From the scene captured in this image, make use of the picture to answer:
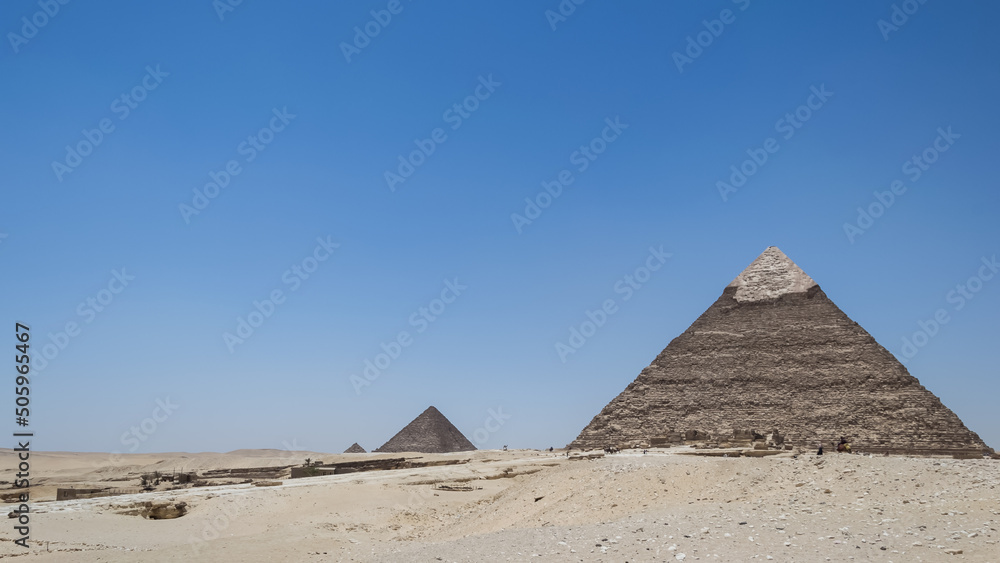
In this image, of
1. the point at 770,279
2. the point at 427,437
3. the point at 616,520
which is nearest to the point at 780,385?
the point at 770,279

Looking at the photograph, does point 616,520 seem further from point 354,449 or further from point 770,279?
point 354,449

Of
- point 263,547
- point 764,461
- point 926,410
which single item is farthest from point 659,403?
point 263,547

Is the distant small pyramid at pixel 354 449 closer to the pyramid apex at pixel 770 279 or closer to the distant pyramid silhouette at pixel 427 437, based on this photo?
the distant pyramid silhouette at pixel 427 437

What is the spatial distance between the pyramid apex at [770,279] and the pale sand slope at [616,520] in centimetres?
4269

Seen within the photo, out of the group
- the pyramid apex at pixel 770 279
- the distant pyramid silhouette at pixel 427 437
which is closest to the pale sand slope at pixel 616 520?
the pyramid apex at pixel 770 279

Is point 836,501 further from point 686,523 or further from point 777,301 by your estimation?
point 777,301

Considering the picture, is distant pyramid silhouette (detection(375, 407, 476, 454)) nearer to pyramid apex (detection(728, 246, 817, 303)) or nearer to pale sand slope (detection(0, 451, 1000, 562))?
pyramid apex (detection(728, 246, 817, 303))

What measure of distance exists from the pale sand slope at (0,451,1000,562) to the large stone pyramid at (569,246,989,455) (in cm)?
2564

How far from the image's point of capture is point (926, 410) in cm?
4509

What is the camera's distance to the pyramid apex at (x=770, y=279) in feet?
190

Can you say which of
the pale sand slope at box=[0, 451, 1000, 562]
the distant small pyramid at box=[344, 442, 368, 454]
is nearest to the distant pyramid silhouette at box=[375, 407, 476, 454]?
the distant small pyramid at box=[344, 442, 368, 454]

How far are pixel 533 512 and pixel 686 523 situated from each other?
4.76m

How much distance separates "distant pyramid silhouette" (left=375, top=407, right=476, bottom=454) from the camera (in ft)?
211

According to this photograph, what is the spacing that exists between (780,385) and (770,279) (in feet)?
39.7
